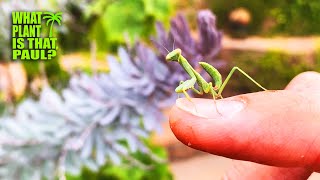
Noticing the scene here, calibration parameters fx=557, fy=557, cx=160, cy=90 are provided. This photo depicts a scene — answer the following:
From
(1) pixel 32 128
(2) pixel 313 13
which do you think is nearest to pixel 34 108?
(1) pixel 32 128

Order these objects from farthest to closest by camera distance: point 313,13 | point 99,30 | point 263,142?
1. point 99,30
2. point 313,13
3. point 263,142

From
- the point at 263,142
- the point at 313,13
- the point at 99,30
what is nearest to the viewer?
the point at 263,142

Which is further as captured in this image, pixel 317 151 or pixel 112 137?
pixel 112 137

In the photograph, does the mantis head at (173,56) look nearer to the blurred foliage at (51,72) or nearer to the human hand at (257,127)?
the human hand at (257,127)

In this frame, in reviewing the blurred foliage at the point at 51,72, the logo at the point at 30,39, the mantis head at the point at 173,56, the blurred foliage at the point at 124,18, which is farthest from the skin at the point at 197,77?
the blurred foliage at the point at 51,72

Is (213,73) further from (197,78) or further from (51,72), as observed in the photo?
(51,72)

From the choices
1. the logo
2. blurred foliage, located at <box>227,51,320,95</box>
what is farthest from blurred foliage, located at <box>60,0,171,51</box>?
the logo

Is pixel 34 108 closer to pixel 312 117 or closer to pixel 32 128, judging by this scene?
pixel 32 128
